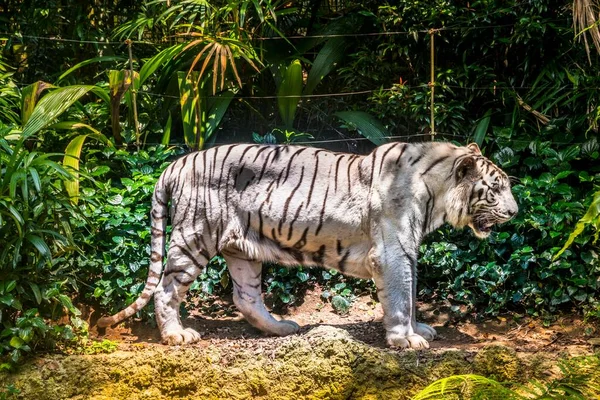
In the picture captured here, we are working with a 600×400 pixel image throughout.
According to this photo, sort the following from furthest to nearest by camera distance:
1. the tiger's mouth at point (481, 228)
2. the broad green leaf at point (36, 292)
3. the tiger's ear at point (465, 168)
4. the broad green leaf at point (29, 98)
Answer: the broad green leaf at point (29, 98) < the tiger's mouth at point (481, 228) < the tiger's ear at point (465, 168) < the broad green leaf at point (36, 292)

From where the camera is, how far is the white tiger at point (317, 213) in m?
5.25

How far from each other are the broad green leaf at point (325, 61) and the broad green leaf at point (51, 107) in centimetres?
182

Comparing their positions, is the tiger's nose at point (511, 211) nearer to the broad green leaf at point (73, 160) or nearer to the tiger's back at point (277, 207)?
the tiger's back at point (277, 207)

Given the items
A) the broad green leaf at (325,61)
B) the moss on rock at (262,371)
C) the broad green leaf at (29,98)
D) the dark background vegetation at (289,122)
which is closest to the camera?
the moss on rock at (262,371)

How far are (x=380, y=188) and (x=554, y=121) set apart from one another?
191 centimetres

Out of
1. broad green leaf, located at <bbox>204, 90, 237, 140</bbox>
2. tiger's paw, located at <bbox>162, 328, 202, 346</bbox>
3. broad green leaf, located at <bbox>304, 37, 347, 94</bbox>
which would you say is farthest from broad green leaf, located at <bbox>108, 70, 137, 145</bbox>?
tiger's paw, located at <bbox>162, 328, 202, 346</bbox>

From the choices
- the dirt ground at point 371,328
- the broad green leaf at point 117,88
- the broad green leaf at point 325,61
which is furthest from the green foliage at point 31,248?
the broad green leaf at point 325,61

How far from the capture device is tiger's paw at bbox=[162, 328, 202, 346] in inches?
211

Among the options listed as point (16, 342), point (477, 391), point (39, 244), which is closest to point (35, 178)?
point (39, 244)

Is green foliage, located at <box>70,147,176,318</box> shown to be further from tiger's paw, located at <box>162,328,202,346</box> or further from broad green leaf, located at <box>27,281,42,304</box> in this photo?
broad green leaf, located at <box>27,281,42,304</box>

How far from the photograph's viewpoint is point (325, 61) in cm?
718

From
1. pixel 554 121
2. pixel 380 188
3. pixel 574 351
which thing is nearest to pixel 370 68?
pixel 554 121

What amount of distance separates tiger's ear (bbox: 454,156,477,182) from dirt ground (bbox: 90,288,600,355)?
42.1 inches

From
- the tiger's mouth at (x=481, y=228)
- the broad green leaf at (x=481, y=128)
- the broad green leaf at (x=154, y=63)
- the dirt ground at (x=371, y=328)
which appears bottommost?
the dirt ground at (x=371, y=328)
